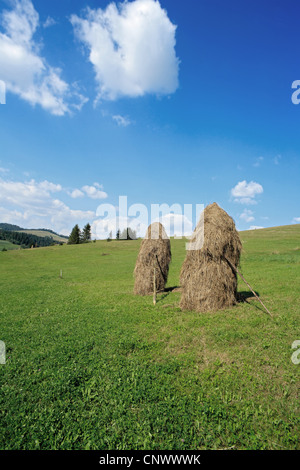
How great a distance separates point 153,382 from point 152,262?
963cm

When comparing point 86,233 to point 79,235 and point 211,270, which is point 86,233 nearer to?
point 79,235

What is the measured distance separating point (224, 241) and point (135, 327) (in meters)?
5.72

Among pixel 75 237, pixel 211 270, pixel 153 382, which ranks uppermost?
pixel 75 237

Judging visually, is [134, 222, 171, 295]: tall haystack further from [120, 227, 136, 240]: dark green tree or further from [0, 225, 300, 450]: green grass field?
[120, 227, 136, 240]: dark green tree

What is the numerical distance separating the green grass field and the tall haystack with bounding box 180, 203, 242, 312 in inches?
31.1

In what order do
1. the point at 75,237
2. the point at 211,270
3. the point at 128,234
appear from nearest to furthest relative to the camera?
the point at 211,270 → the point at 75,237 → the point at 128,234

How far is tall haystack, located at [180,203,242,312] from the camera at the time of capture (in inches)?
413

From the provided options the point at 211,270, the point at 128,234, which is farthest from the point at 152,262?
the point at 128,234

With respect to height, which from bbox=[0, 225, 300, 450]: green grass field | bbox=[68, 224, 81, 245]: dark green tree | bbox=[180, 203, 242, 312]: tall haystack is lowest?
bbox=[0, 225, 300, 450]: green grass field

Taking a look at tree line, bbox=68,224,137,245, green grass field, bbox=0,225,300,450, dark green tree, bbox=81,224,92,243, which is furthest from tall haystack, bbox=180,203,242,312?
dark green tree, bbox=81,224,92,243

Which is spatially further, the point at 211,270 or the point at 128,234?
the point at 128,234

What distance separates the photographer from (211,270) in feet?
34.3

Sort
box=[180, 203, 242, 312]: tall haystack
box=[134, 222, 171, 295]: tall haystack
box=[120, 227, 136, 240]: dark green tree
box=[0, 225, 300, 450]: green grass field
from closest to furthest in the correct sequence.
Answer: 1. box=[0, 225, 300, 450]: green grass field
2. box=[180, 203, 242, 312]: tall haystack
3. box=[134, 222, 171, 295]: tall haystack
4. box=[120, 227, 136, 240]: dark green tree
